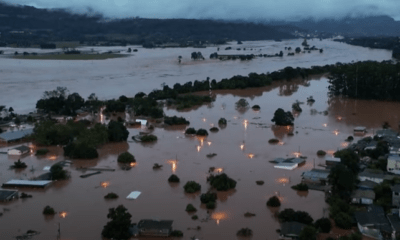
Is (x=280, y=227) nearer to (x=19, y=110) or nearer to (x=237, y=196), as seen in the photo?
(x=237, y=196)

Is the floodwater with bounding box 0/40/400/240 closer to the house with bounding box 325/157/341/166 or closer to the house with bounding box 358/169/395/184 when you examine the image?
the house with bounding box 325/157/341/166

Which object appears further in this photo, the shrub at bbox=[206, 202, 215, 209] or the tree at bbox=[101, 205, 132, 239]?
the shrub at bbox=[206, 202, 215, 209]

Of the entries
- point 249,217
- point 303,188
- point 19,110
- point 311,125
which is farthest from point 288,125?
point 19,110

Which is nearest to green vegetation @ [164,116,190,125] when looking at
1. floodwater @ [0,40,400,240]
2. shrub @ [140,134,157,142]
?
floodwater @ [0,40,400,240]

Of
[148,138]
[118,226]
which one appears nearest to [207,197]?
[118,226]

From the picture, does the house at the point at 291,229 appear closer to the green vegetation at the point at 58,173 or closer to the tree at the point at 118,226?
the tree at the point at 118,226

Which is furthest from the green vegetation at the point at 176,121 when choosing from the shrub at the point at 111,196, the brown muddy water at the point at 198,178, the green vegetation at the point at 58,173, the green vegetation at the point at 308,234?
the green vegetation at the point at 308,234

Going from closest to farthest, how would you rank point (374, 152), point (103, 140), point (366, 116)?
point (374, 152)
point (103, 140)
point (366, 116)
